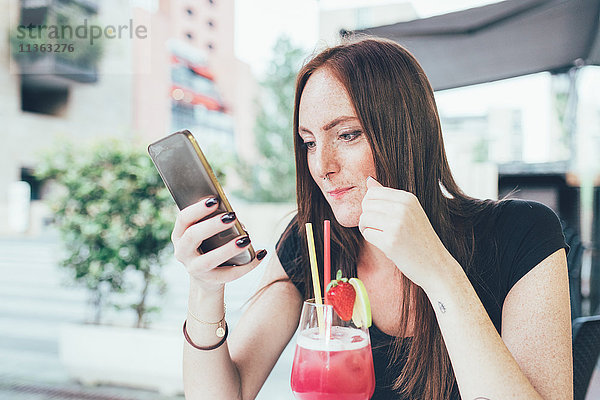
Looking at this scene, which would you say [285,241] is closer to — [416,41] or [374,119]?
[374,119]

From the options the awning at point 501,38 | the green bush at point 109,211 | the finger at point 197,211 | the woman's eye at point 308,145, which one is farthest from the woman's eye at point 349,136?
the green bush at point 109,211

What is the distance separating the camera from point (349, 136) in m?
1.16

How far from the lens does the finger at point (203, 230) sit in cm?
95

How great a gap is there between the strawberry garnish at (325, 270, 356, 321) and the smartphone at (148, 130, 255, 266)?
0.71ft

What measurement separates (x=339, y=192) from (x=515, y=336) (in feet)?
1.58

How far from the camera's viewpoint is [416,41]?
3.04 metres

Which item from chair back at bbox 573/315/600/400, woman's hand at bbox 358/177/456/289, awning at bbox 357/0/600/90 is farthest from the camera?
awning at bbox 357/0/600/90

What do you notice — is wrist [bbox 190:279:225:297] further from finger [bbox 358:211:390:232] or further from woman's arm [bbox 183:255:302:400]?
finger [bbox 358:211:390:232]

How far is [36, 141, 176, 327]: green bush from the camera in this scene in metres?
3.13

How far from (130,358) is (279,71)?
11399 millimetres

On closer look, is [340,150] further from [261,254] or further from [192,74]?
[192,74]

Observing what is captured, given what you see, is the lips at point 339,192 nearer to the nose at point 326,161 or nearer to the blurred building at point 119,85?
the nose at point 326,161

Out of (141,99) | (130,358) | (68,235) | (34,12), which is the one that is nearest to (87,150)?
(68,235)

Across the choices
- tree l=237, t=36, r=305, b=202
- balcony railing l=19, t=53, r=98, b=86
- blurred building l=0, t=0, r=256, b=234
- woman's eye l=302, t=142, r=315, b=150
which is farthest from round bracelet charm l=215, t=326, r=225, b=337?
balcony railing l=19, t=53, r=98, b=86
